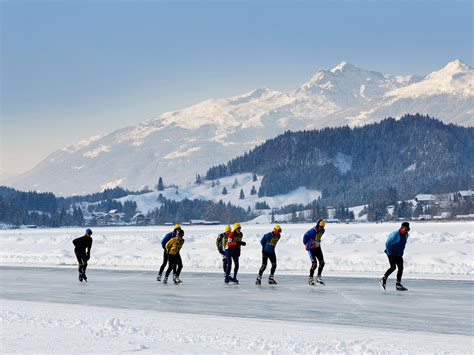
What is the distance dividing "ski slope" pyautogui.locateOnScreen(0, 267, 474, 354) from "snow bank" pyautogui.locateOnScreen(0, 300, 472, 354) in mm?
18

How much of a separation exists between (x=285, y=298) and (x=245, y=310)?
2.45 meters

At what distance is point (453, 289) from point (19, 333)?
1277 cm

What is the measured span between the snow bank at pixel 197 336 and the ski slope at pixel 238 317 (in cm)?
2

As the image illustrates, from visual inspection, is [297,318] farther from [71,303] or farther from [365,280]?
[365,280]

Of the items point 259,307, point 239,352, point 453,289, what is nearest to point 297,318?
point 259,307

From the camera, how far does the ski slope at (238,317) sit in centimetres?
1194

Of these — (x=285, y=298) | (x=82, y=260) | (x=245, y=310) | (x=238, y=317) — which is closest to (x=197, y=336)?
(x=238, y=317)

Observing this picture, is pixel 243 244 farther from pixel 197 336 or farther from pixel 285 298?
pixel 197 336

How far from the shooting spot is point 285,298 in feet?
62.5

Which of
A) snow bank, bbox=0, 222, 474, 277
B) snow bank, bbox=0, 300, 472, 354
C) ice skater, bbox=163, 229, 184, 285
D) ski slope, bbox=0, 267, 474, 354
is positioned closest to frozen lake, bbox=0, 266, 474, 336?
ski slope, bbox=0, 267, 474, 354

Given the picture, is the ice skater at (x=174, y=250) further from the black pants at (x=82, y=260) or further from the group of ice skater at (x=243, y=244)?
the black pants at (x=82, y=260)

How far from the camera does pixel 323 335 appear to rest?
12.7 metres

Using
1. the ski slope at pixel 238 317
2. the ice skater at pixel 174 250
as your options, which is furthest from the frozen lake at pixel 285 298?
the ice skater at pixel 174 250

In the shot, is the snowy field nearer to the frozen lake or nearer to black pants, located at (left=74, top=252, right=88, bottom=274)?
the frozen lake
